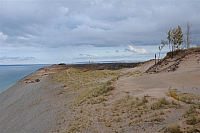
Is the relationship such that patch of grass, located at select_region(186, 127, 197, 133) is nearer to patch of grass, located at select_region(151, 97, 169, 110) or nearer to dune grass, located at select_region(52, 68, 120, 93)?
patch of grass, located at select_region(151, 97, 169, 110)

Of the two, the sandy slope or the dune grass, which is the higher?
the dune grass

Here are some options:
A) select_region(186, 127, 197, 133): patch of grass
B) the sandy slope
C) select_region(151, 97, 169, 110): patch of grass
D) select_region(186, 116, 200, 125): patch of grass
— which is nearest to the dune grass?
the sandy slope

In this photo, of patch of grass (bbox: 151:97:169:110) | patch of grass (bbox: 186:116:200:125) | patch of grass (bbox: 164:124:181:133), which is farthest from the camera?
patch of grass (bbox: 151:97:169:110)

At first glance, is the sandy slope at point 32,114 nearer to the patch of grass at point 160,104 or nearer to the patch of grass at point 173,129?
the patch of grass at point 160,104

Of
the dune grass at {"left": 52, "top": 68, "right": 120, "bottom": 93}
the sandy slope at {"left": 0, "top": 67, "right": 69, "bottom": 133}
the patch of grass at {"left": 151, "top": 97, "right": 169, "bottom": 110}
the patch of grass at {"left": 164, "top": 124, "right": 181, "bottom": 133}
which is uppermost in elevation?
the patch of grass at {"left": 151, "top": 97, "right": 169, "bottom": 110}

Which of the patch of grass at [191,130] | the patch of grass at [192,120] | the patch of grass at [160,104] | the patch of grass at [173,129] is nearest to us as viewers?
the patch of grass at [191,130]

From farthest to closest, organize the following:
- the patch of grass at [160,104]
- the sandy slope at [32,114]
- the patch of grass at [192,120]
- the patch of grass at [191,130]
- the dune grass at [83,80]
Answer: the dune grass at [83,80] < the sandy slope at [32,114] < the patch of grass at [160,104] < the patch of grass at [192,120] < the patch of grass at [191,130]

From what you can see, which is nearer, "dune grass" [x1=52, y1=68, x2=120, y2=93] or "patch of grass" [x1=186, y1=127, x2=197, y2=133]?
"patch of grass" [x1=186, y1=127, x2=197, y2=133]

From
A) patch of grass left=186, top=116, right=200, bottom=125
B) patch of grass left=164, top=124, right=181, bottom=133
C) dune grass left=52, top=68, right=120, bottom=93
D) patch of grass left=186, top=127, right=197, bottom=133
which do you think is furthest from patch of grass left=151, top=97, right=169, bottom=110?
dune grass left=52, top=68, right=120, bottom=93

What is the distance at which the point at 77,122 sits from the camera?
9.92 m

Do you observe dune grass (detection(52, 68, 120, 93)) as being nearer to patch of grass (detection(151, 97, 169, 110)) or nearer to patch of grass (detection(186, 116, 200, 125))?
patch of grass (detection(151, 97, 169, 110))

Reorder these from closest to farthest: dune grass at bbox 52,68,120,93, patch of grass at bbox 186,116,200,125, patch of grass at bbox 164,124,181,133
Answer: patch of grass at bbox 164,124,181,133
patch of grass at bbox 186,116,200,125
dune grass at bbox 52,68,120,93

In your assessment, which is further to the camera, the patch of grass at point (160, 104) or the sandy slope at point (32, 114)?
the sandy slope at point (32, 114)

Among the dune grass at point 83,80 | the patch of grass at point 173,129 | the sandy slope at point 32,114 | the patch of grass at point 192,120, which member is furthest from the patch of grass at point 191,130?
the dune grass at point 83,80
